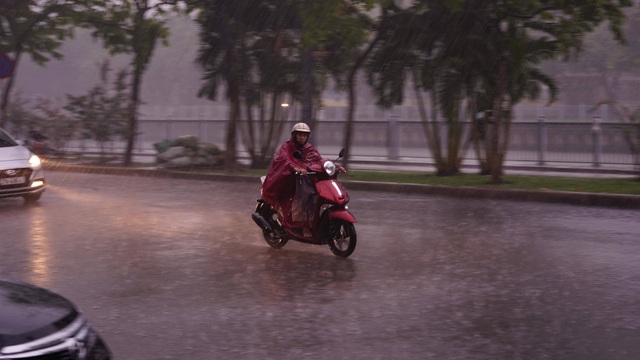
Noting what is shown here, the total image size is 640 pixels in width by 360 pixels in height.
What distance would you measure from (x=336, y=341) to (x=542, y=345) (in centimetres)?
137

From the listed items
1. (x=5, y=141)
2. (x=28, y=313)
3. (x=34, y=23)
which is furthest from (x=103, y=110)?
(x=28, y=313)

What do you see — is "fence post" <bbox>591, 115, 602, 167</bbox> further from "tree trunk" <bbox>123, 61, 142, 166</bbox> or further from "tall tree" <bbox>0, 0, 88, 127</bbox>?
"tall tree" <bbox>0, 0, 88, 127</bbox>

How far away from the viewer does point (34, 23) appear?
86.4ft

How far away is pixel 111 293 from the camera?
7.70 meters

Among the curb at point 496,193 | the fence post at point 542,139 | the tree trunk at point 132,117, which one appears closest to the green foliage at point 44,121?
the tree trunk at point 132,117

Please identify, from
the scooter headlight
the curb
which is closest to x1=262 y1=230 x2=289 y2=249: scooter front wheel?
the scooter headlight

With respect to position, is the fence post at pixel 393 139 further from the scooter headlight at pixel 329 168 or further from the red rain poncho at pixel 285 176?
the scooter headlight at pixel 329 168

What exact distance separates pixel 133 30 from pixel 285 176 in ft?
49.8

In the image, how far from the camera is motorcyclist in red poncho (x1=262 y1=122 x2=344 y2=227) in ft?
32.3

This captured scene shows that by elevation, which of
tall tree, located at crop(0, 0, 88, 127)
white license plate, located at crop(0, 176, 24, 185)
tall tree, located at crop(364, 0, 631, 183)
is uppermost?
tall tree, located at crop(0, 0, 88, 127)

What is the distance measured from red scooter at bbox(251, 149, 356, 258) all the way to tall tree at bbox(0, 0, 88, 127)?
54.1 feet

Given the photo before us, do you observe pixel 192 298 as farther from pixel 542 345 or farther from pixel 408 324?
pixel 542 345

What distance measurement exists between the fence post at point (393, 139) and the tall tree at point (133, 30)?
7.50 metres

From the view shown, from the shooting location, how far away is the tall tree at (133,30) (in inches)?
910
